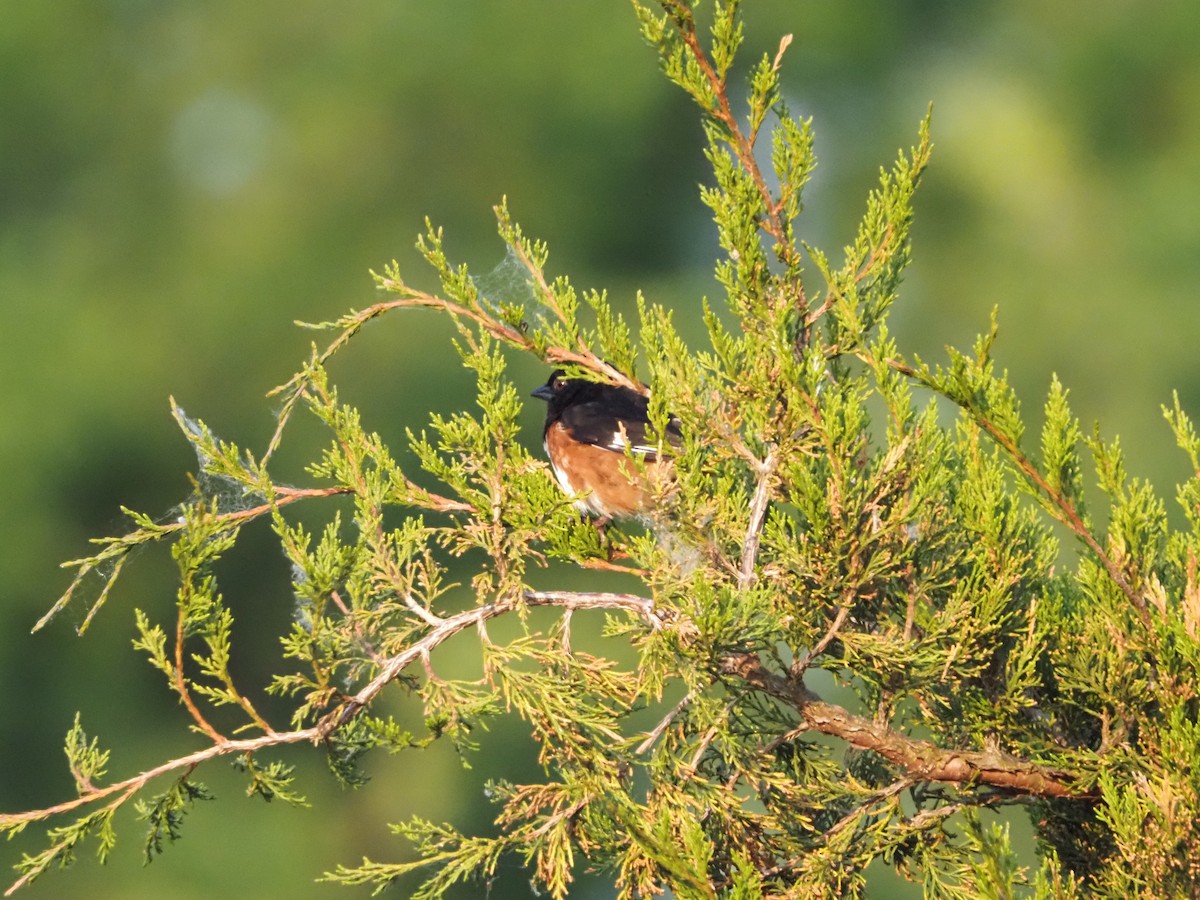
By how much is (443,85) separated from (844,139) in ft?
6.79

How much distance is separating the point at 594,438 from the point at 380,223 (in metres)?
3.35

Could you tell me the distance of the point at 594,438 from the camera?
116 inches

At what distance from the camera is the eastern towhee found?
9.18 feet

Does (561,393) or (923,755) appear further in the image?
Result: (561,393)

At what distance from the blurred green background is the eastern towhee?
6.19 feet

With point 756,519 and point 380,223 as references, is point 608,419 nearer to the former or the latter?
point 756,519

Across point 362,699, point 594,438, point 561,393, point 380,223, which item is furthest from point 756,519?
point 380,223

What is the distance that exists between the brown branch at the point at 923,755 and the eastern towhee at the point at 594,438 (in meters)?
1.13

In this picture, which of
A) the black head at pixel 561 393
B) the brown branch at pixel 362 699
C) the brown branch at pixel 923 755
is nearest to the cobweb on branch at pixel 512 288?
Result: the brown branch at pixel 362 699

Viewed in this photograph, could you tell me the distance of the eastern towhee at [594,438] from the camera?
2.80 metres

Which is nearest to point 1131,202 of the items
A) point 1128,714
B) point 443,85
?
point 443,85

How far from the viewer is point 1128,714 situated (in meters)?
1.51

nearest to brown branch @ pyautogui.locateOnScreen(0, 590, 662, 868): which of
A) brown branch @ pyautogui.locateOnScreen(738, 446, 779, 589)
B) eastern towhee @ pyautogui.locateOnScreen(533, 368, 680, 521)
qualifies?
brown branch @ pyautogui.locateOnScreen(738, 446, 779, 589)

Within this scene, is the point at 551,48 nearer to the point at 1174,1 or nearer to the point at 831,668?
the point at 1174,1
